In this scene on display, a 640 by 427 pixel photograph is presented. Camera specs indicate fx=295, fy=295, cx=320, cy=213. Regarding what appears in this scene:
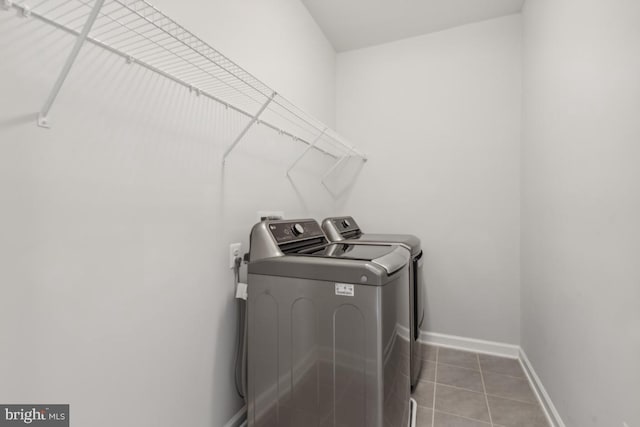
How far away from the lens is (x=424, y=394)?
1969 mm

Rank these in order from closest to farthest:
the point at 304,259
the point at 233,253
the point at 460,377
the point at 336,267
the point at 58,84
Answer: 1. the point at 58,84
2. the point at 336,267
3. the point at 304,259
4. the point at 233,253
5. the point at 460,377

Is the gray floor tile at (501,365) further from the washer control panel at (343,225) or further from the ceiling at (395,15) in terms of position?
the ceiling at (395,15)

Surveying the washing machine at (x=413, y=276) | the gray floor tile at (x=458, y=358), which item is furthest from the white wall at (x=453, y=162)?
the washing machine at (x=413, y=276)

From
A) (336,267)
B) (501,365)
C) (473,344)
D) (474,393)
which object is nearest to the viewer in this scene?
(336,267)

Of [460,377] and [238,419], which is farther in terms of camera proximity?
[460,377]

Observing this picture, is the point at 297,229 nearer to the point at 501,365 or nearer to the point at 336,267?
the point at 336,267

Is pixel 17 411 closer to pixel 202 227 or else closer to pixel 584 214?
pixel 202 227

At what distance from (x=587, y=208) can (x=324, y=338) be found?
128cm

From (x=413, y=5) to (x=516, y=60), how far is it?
3.19 ft

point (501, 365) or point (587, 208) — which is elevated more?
point (587, 208)

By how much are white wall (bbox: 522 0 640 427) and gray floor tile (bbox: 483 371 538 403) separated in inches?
6.7

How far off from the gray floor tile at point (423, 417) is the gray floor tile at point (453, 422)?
0.04m

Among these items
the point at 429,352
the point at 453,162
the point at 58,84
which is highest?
the point at 453,162

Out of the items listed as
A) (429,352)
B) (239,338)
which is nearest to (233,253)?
(239,338)
